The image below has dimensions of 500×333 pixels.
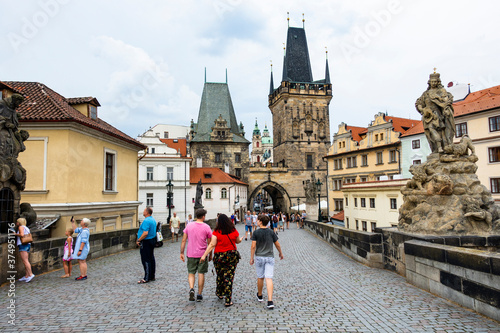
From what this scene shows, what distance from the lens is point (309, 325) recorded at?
4.45 meters

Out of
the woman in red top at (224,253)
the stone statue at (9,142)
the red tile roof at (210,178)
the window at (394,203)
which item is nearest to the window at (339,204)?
the red tile roof at (210,178)

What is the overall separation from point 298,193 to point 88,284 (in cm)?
4955

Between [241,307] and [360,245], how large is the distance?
545 centimetres

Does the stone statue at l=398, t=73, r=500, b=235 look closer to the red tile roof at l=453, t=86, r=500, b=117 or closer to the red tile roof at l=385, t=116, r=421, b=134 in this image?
the red tile roof at l=453, t=86, r=500, b=117

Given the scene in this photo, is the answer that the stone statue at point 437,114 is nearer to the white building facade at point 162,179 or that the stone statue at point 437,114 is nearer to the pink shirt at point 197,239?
the pink shirt at point 197,239

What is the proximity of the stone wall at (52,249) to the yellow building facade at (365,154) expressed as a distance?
24135mm

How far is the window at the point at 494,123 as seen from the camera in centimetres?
2541

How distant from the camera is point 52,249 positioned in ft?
28.0

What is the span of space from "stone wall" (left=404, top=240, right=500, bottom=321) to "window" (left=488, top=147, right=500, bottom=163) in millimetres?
23813

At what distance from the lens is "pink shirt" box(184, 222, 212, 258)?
5.85 meters

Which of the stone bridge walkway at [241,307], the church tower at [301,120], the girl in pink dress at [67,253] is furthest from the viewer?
the church tower at [301,120]

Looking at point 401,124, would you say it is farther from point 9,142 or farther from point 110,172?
point 9,142

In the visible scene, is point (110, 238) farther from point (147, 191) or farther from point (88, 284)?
point (147, 191)

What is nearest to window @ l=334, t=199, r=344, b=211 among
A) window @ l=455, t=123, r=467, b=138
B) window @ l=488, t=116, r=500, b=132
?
window @ l=455, t=123, r=467, b=138
